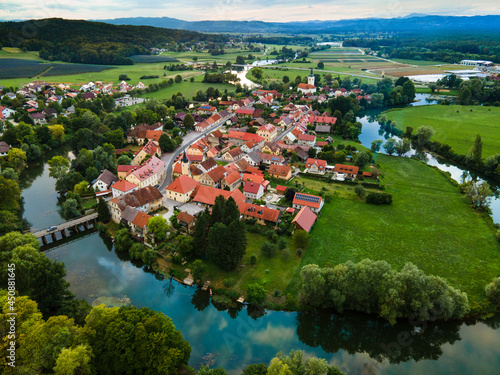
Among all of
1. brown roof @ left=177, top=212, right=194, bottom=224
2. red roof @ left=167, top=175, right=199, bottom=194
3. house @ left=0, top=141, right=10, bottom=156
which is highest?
house @ left=0, top=141, right=10, bottom=156

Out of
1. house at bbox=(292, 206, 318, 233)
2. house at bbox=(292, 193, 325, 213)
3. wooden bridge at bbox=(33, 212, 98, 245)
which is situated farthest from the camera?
house at bbox=(292, 193, 325, 213)

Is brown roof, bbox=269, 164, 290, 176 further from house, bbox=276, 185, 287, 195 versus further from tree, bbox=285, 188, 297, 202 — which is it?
tree, bbox=285, 188, 297, 202

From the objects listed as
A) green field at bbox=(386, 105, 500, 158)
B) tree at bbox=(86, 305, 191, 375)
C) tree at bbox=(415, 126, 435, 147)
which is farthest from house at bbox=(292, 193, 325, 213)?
green field at bbox=(386, 105, 500, 158)

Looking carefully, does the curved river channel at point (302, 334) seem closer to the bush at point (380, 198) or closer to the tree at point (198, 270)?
the tree at point (198, 270)

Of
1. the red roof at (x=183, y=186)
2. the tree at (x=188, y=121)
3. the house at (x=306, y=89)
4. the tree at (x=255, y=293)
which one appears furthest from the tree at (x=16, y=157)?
the house at (x=306, y=89)

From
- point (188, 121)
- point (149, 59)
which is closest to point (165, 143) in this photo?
point (188, 121)

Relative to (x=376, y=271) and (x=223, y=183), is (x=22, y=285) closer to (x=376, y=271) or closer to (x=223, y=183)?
(x=223, y=183)
